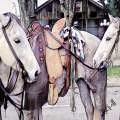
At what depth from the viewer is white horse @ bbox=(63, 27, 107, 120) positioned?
7.40 m

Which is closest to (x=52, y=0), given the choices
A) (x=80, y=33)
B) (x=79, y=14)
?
(x=79, y=14)

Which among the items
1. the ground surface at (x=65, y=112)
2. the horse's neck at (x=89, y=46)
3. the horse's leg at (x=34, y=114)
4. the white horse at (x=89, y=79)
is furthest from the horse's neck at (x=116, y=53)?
the ground surface at (x=65, y=112)

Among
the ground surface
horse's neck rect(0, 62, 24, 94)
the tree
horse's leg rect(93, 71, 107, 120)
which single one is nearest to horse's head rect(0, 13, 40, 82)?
horse's neck rect(0, 62, 24, 94)

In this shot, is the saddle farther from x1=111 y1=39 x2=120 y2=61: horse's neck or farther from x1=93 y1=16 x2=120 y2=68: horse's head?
x1=111 y1=39 x2=120 y2=61: horse's neck

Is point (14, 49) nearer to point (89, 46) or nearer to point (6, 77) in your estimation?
point (6, 77)

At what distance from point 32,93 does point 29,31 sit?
949 mm

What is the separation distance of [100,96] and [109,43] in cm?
100

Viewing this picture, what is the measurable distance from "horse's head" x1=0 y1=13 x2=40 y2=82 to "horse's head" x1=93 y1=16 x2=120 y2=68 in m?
1.41

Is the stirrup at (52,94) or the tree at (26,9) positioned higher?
the tree at (26,9)

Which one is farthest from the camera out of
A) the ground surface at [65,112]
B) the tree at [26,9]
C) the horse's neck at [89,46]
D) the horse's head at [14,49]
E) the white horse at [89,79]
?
the tree at [26,9]

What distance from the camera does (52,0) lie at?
120 feet

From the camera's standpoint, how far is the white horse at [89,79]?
7.40 meters

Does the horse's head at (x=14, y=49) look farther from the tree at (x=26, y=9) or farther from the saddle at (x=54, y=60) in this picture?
the tree at (x=26, y=9)

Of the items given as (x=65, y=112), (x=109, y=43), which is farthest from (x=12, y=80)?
(x=65, y=112)
